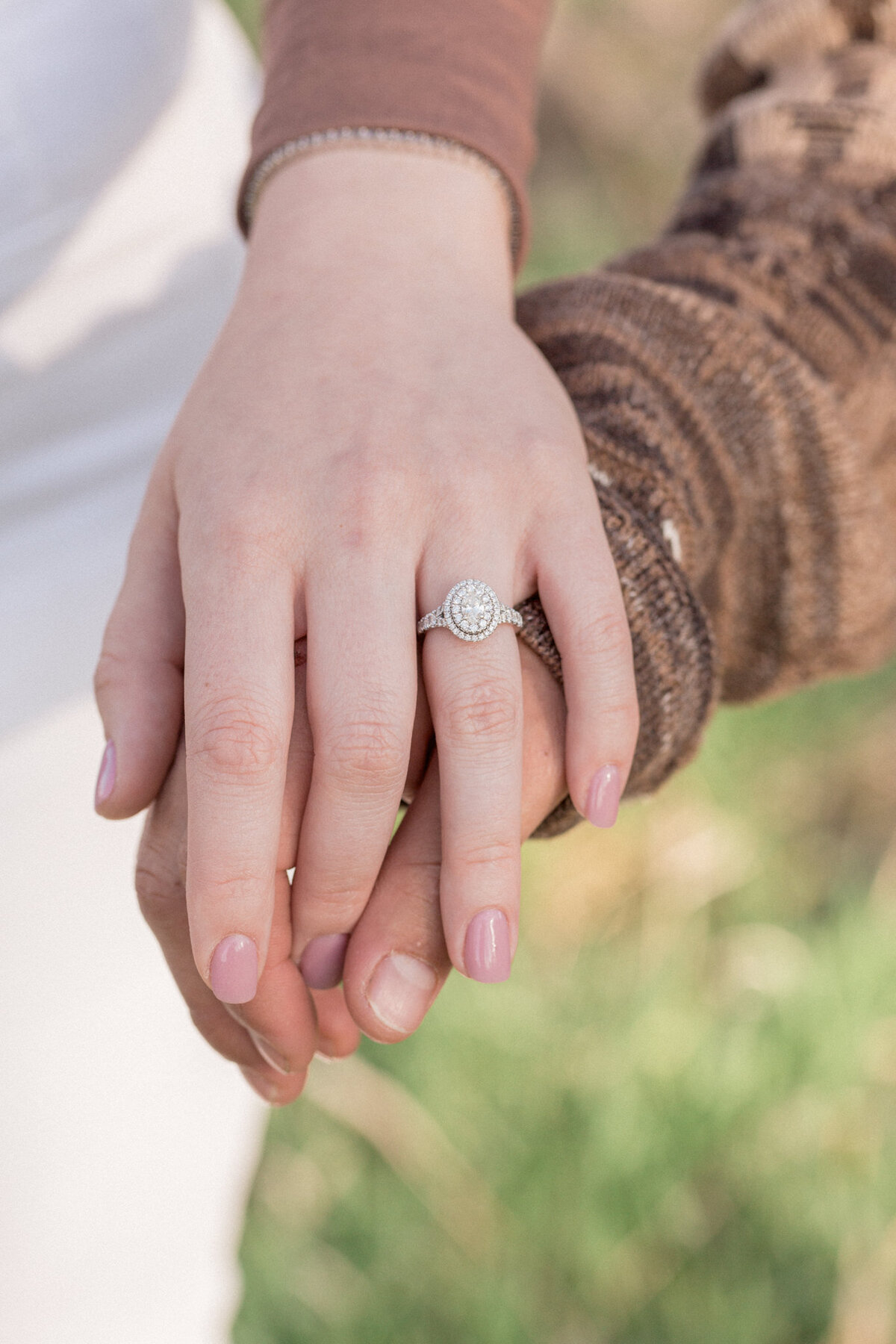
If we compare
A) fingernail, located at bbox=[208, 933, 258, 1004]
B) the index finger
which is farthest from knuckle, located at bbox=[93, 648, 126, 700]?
fingernail, located at bbox=[208, 933, 258, 1004]

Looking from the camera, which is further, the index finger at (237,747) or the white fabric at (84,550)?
the white fabric at (84,550)

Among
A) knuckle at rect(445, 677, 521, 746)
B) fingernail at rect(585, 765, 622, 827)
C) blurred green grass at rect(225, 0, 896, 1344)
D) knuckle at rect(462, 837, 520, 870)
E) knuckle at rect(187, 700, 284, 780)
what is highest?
knuckle at rect(187, 700, 284, 780)

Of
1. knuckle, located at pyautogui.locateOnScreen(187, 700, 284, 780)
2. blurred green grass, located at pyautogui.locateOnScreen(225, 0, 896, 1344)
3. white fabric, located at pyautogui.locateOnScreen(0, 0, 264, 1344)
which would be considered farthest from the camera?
blurred green grass, located at pyautogui.locateOnScreen(225, 0, 896, 1344)

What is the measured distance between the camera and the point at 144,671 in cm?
77

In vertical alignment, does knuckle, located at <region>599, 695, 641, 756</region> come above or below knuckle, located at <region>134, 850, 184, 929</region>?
above

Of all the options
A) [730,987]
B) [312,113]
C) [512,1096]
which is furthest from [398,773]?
[730,987]

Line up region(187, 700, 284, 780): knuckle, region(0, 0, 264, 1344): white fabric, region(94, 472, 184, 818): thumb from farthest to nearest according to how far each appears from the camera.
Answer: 1. region(0, 0, 264, 1344): white fabric
2. region(94, 472, 184, 818): thumb
3. region(187, 700, 284, 780): knuckle

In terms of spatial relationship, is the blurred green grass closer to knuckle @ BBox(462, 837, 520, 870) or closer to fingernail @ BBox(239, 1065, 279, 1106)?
fingernail @ BBox(239, 1065, 279, 1106)

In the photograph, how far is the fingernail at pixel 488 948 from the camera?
2.30 feet

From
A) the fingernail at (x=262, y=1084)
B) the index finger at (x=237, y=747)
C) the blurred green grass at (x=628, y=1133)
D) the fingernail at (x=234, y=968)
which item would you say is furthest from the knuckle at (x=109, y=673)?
the blurred green grass at (x=628, y=1133)

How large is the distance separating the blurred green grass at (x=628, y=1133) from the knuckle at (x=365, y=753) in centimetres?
119

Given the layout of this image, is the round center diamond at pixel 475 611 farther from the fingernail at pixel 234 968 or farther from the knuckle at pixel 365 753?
the fingernail at pixel 234 968

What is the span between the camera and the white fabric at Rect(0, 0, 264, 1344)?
1.05m

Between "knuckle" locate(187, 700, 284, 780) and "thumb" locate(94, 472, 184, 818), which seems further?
"thumb" locate(94, 472, 184, 818)
